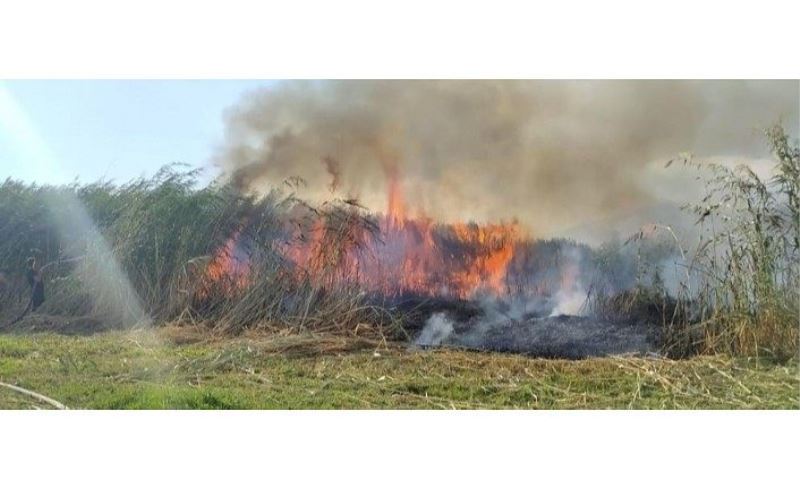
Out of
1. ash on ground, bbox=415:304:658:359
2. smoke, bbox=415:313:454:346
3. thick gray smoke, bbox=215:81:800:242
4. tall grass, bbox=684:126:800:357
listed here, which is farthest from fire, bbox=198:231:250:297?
tall grass, bbox=684:126:800:357

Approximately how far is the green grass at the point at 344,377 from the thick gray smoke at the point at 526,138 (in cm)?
Answer: 84

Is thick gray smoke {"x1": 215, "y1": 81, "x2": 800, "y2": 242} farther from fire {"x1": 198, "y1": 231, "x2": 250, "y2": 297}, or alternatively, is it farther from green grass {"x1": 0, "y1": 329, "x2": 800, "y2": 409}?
green grass {"x1": 0, "y1": 329, "x2": 800, "y2": 409}

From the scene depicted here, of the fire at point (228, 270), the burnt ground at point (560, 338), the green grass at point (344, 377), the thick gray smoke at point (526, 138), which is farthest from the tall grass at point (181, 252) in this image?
the burnt ground at point (560, 338)

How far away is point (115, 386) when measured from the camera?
5066 mm

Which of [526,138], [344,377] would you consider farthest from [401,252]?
[526,138]

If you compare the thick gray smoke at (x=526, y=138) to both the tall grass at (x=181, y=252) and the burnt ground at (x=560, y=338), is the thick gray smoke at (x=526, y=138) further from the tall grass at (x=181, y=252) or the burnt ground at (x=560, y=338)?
the burnt ground at (x=560, y=338)

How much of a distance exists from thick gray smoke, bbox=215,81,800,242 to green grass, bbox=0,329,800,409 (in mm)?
835

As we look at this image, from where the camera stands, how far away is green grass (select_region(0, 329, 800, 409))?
4.95 meters

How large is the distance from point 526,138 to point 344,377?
1712mm
